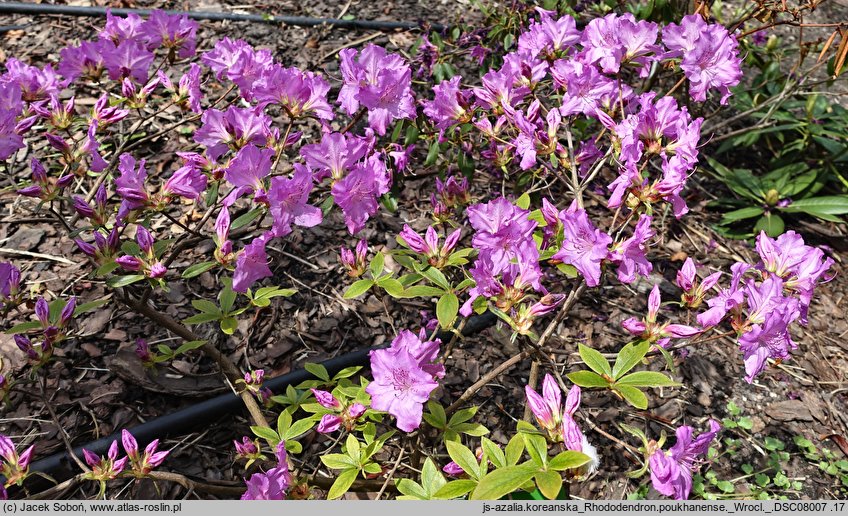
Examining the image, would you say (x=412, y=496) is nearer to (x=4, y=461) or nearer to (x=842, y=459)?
(x=4, y=461)

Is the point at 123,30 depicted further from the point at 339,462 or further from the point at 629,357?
the point at 629,357

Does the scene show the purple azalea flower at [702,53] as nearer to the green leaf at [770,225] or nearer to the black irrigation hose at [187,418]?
the black irrigation hose at [187,418]

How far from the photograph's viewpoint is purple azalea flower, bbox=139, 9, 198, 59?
6.20 feet

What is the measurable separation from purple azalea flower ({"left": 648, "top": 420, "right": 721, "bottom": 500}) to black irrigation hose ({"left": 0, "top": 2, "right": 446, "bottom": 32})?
257 centimetres

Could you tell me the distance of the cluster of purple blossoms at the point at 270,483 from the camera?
1.23 metres

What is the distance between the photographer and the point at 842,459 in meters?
2.09

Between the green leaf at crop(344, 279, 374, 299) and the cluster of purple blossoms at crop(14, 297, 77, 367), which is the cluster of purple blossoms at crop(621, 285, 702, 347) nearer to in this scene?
the green leaf at crop(344, 279, 374, 299)

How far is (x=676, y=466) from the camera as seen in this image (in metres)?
1.25

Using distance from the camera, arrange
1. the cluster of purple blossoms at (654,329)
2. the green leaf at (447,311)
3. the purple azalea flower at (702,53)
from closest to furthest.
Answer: the cluster of purple blossoms at (654,329), the green leaf at (447,311), the purple azalea flower at (702,53)

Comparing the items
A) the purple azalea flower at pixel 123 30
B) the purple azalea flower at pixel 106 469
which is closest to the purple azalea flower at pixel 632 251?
the purple azalea flower at pixel 106 469

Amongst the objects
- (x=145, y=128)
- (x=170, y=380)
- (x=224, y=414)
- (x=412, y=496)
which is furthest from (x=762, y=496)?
(x=145, y=128)

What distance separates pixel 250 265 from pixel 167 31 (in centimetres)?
97

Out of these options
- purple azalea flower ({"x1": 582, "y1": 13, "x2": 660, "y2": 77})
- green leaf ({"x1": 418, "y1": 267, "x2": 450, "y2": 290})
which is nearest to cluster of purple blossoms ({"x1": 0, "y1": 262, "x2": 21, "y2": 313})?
green leaf ({"x1": 418, "y1": 267, "x2": 450, "y2": 290})

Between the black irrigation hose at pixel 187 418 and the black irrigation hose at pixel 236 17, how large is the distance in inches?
79.4
